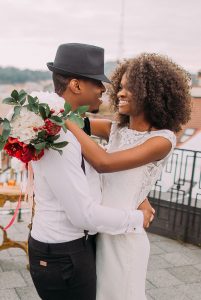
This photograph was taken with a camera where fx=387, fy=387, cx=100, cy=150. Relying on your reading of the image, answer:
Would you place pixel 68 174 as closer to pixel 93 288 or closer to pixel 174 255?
pixel 93 288

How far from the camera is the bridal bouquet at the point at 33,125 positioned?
4.67 ft

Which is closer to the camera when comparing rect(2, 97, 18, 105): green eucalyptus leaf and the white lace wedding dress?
rect(2, 97, 18, 105): green eucalyptus leaf

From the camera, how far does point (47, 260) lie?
160 centimetres

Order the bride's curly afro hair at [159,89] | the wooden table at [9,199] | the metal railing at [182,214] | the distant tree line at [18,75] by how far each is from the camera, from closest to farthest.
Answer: the bride's curly afro hair at [159,89], the wooden table at [9,199], the metal railing at [182,214], the distant tree line at [18,75]

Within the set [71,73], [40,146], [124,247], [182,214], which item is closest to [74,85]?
[71,73]

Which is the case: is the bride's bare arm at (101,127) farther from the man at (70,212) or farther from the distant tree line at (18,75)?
the distant tree line at (18,75)

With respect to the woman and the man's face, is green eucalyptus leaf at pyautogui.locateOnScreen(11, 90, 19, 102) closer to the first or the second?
the man's face

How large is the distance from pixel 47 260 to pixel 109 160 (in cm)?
49

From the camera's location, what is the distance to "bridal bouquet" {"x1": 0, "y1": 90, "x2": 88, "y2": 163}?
142 centimetres

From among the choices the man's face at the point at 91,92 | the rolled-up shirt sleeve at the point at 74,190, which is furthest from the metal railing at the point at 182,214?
the rolled-up shirt sleeve at the point at 74,190

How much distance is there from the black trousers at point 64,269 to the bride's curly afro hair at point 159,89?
0.65 meters

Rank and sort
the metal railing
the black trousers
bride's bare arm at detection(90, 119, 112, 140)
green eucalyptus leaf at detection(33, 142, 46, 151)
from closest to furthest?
green eucalyptus leaf at detection(33, 142, 46, 151)
the black trousers
bride's bare arm at detection(90, 119, 112, 140)
the metal railing

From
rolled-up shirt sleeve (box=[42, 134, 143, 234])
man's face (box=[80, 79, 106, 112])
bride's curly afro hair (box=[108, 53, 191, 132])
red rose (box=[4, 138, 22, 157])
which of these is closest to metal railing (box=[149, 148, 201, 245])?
bride's curly afro hair (box=[108, 53, 191, 132])

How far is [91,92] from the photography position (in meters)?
1.67
